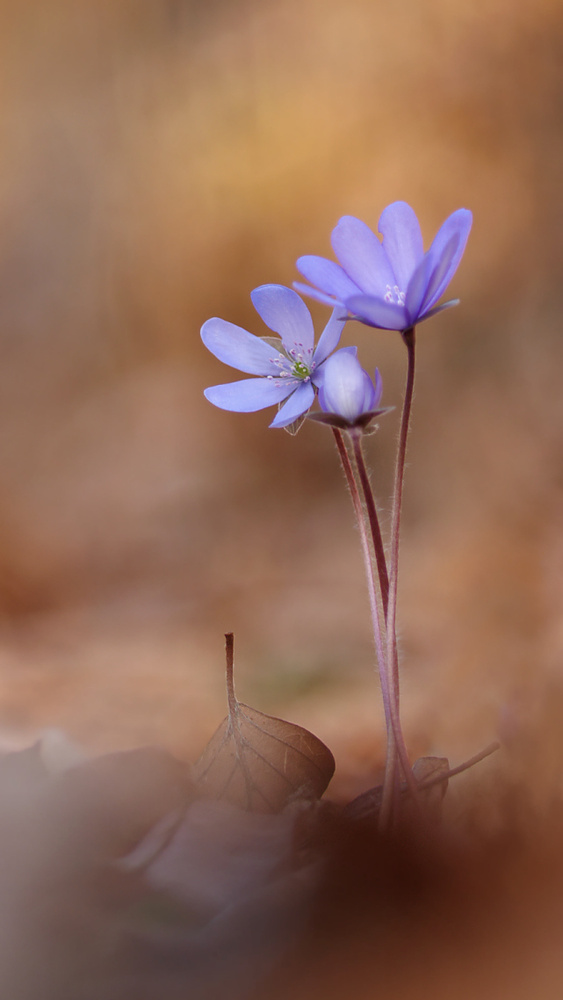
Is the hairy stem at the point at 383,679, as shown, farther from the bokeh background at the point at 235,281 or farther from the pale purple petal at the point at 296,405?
the bokeh background at the point at 235,281

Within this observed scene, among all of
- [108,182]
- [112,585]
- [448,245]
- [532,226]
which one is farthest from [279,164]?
[448,245]

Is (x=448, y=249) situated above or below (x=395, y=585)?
above

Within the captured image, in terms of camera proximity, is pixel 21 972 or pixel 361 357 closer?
pixel 21 972

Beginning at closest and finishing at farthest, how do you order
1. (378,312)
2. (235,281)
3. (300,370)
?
(378,312)
(300,370)
(235,281)

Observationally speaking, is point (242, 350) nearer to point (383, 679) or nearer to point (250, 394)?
point (250, 394)

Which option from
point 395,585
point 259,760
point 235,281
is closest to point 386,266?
point 395,585

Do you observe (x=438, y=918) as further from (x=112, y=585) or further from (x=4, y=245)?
(x=4, y=245)

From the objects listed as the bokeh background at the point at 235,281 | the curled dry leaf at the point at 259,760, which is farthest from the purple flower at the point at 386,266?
the bokeh background at the point at 235,281
